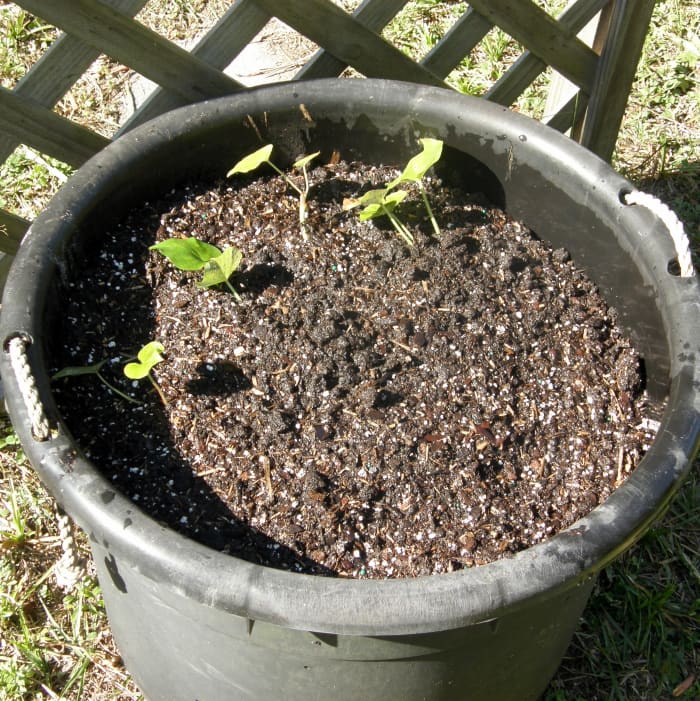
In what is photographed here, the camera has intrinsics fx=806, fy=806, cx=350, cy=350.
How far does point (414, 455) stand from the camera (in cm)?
125

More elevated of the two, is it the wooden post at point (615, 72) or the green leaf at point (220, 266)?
the wooden post at point (615, 72)

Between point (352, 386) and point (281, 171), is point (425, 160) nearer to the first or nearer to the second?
point (281, 171)

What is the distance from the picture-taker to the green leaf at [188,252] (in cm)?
133

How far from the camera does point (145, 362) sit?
1239 mm

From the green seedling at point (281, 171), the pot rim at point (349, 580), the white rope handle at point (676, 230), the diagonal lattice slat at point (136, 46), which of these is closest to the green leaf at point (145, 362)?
the pot rim at point (349, 580)

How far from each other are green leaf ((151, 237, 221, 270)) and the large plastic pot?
6.0 inches

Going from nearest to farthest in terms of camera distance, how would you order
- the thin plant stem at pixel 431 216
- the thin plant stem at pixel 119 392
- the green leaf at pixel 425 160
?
the thin plant stem at pixel 119 392, the green leaf at pixel 425 160, the thin plant stem at pixel 431 216

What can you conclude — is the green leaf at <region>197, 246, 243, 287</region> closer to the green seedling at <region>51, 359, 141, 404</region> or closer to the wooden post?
the green seedling at <region>51, 359, 141, 404</region>

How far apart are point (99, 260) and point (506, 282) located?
0.72 meters

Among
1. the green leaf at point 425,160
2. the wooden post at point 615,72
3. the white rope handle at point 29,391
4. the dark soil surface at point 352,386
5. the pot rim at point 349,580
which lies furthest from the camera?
the wooden post at point 615,72

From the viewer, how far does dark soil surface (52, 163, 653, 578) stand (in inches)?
46.9

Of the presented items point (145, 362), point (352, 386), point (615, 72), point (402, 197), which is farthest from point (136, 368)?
point (615, 72)

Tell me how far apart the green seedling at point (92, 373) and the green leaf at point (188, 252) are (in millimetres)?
205

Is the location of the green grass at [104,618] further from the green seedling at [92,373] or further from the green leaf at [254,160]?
the green leaf at [254,160]
